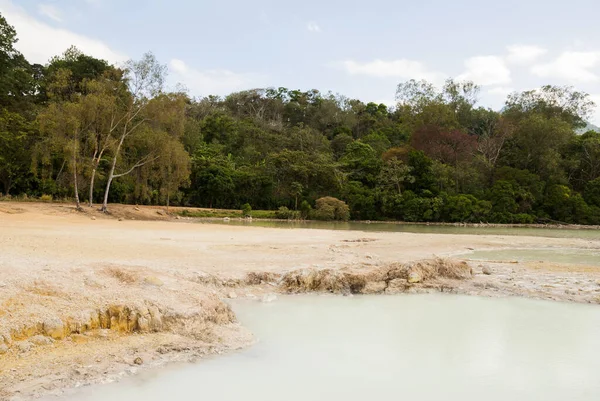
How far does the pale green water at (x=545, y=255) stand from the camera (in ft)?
49.8

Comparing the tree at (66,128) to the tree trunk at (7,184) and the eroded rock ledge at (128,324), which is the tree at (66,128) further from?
the eroded rock ledge at (128,324)

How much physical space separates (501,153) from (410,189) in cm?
1306

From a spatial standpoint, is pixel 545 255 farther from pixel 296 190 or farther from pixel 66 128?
pixel 296 190

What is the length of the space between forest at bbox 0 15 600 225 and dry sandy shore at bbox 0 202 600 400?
18.1 metres

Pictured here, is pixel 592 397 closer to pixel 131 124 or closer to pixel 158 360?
pixel 158 360

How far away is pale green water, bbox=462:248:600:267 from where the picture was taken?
1518 centimetres

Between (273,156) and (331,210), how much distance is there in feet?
31.3

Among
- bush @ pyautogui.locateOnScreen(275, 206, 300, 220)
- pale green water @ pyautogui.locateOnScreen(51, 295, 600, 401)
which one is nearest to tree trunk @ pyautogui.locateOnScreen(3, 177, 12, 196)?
bush @ pyautogui.locateOnScreen(275, 206, 300, 220)

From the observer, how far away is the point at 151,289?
6918mm

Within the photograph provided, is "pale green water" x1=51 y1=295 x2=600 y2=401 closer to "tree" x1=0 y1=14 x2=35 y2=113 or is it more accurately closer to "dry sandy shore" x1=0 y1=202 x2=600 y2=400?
"dry sandy shore" x1=0 y1=202 x2=600 y2=400

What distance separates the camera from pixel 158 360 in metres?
5.15

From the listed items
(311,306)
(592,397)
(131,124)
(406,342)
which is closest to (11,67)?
(131,124)

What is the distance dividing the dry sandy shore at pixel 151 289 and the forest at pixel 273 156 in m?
18.1

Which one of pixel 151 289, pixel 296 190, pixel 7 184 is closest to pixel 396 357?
pixel 151 289
